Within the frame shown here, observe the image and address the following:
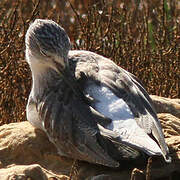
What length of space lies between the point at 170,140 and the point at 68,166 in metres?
0.86

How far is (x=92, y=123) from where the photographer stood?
4961 millimetres

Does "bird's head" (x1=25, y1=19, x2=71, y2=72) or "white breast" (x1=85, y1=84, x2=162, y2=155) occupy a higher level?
"bird's head" (x1=25, y1=19, x2=71, y2=72)

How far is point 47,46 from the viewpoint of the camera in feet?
17.4

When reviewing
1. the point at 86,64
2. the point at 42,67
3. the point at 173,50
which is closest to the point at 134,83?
the point at 86,64

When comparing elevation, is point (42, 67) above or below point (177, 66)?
above

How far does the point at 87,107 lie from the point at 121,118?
0.98 ft

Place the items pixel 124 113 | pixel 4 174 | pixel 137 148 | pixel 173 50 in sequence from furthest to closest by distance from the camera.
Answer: pixel 173 50 < pixel 124 113 < pixel 137 148 < pixel 4 174

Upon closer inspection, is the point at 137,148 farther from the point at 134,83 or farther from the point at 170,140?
the point at 134,83

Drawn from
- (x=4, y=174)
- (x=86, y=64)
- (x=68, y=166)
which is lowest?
(x=68, y=166)

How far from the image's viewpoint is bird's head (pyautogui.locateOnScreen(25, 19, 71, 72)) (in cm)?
527

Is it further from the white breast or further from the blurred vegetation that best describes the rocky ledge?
the blurred vegetation

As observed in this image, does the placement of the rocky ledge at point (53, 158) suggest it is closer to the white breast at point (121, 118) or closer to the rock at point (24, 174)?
the white breast at point (121, 118)

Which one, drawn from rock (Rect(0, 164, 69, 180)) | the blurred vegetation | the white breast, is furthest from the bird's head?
rock (Rect(0, 164, 69, 180))

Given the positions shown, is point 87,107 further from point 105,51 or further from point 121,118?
point 105,51
